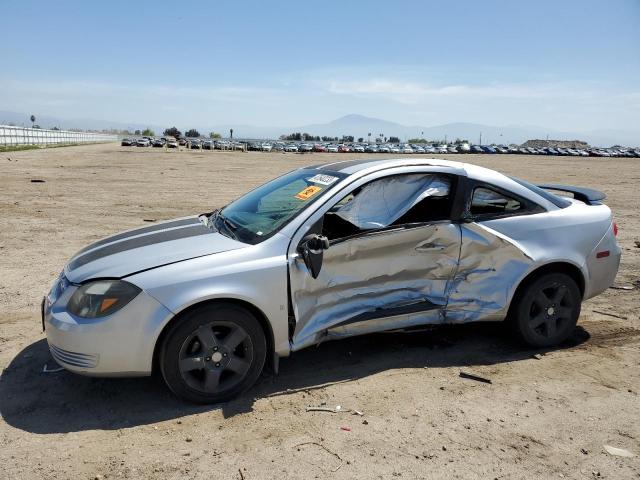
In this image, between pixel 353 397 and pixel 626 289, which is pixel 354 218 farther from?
pixel 626 289

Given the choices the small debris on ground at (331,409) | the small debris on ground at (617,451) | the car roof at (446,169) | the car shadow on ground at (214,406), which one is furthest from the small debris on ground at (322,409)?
the car roof at (446,169)

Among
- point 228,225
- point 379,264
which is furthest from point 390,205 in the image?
point 228,225

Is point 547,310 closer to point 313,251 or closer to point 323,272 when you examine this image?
point 323,272

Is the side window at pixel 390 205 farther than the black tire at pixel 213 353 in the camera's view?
Yes

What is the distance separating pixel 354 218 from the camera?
4184 millimetres

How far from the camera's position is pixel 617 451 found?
3.21 m

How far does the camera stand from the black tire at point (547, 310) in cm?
456

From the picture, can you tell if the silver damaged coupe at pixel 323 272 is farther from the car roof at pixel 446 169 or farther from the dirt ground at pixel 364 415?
the dirt ground at pixel 364 415

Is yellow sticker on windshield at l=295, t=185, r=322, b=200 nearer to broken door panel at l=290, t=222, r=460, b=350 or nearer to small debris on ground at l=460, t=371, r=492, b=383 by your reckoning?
broken door panel at l=290, t=222, r=460, b=350

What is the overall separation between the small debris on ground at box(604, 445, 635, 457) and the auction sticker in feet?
8.51

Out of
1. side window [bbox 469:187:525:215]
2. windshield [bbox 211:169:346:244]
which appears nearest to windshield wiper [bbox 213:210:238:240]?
windshield [bbox 211:169:346:244]

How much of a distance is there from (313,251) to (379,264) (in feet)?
2.01

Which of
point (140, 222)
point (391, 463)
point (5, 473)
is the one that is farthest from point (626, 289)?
point (140, 222)

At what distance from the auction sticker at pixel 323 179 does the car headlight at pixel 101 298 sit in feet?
5.52
